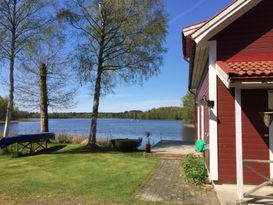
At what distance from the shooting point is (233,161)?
7.78 meters

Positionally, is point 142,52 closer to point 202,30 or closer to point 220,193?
point 202,30

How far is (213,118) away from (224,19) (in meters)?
2.38

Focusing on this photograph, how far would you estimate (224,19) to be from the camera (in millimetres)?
7793

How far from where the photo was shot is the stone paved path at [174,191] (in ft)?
22.0

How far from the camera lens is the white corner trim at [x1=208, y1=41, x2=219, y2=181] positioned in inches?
308

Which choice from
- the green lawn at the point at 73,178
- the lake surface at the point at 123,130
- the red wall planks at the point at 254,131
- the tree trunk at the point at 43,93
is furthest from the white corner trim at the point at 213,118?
the lake surface at the point at 123,130

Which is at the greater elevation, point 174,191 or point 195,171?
point 195,171

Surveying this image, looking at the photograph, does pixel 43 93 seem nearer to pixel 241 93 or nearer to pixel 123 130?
pixel 241 93

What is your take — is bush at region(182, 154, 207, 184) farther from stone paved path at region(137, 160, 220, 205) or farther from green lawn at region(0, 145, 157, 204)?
green lawn at region(0, 145, 157, 204)

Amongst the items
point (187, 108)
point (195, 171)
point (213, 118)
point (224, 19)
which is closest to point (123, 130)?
point (187, 108)

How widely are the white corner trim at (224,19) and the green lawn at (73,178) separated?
154 inches

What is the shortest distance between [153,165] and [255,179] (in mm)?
3983

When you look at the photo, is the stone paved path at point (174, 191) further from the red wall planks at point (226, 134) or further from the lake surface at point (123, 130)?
the lake surface at point (123, 130)

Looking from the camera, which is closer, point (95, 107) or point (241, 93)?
point (241, 93)
